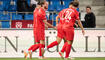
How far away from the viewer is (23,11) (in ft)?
60.8

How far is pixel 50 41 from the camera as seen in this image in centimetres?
1331

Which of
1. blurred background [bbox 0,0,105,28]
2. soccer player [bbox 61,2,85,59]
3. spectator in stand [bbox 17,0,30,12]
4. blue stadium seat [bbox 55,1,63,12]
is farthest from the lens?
blue stadium seat [bbox 55,1,63,12]

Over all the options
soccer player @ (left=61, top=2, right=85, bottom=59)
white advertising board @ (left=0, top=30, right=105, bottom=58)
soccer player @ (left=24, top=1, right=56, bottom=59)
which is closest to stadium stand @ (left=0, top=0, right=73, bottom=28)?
white advertising board @ (left=0, top=30, right=105, bottom=58)

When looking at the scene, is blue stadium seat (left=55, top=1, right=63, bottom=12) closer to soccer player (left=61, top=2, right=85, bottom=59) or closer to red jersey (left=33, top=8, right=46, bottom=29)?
red jersey (left=33, top=8, right=46, bottom=29)

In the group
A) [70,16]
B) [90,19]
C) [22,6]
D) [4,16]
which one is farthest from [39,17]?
[4,16]

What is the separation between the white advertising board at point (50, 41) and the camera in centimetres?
1327

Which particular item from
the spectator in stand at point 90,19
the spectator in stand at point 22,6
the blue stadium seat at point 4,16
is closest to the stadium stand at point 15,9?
the blue stadium seat at point 4,16

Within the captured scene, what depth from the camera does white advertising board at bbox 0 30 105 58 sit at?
13.3 meters

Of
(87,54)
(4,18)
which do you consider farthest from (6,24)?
(87,54)

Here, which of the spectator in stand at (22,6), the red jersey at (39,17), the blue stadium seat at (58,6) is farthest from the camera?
the blue stadium seat at (58,6)

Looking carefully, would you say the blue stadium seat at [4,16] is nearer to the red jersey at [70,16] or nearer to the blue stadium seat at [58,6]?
the blue stadium seat at [58,6]

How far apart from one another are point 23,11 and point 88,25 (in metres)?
5.51

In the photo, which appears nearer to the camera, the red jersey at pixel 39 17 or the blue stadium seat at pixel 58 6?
the red jersey at pixel 39 17

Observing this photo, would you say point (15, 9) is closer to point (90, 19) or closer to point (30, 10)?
point (30, 10)
